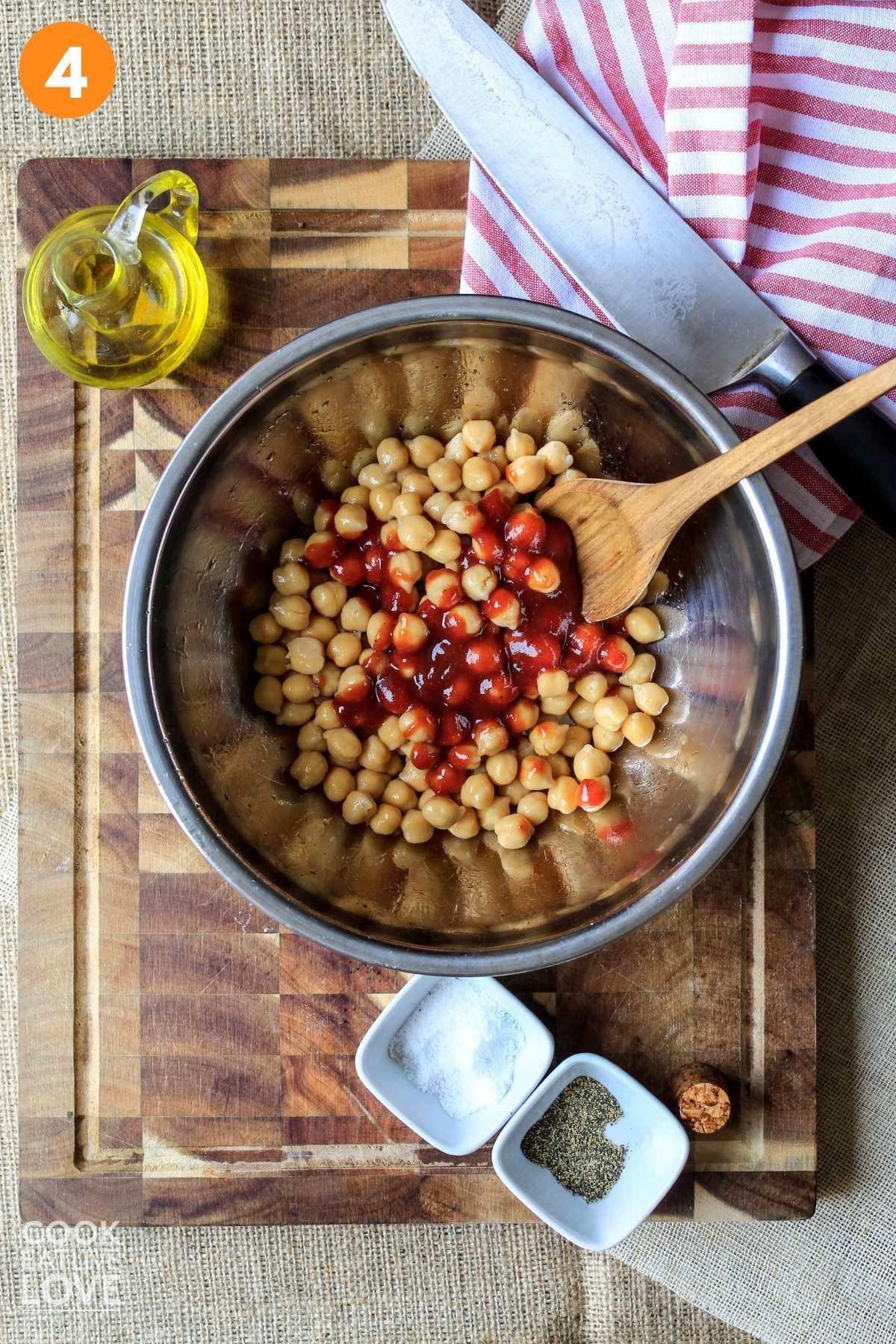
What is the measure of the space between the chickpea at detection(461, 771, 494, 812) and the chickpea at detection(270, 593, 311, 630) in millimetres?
335

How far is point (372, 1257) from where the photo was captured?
1.94 metres

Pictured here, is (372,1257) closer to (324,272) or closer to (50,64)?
(324,272)

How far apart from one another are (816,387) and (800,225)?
0.26 meters

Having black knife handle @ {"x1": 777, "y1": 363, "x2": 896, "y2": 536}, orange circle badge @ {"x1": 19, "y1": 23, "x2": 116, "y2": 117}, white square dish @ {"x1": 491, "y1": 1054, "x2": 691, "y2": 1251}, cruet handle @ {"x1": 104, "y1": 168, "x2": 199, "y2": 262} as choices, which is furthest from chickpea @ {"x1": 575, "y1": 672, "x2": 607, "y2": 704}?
orange circle badge @ {"x1": 19, "y1": 23, "x2": 116, "y2": 117}

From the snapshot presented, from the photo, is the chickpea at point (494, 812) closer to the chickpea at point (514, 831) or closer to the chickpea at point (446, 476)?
the chickpea at point (514, 831)

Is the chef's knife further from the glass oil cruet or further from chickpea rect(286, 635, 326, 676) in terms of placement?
chickpea rect(286, 635, 326, 676)

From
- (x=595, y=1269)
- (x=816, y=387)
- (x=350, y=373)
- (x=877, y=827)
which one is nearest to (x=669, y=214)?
(x=816, y=387)

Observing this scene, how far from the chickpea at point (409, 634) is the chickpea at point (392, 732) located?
0.10m

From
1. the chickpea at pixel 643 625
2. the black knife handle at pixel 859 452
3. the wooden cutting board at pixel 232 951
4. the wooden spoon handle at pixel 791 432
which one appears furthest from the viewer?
the wooden cutting board at pixel 232 951

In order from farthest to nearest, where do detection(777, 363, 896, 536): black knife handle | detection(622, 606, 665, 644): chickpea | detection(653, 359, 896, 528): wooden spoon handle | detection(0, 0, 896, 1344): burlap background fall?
detection(0, 0, 896, 1344): burlap background, detection(622, 606, 665, 644): chickpea, detection(777, 363, 896, 536): black knife handle, detection(653, 359, 896, 528): wooden spoon handle

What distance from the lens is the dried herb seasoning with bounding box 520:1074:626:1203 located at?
5.21 feet

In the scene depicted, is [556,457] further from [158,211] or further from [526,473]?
[158,211]

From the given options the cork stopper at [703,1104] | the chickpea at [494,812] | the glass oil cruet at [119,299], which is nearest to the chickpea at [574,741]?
the chickpea at [494,812]

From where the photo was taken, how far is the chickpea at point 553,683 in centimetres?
150
